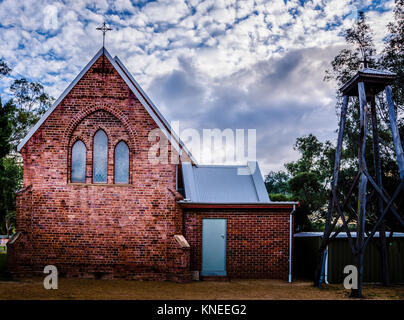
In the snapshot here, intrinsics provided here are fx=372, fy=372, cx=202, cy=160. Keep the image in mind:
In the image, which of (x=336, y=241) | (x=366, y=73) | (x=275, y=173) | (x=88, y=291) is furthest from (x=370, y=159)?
(x=275, y=173)

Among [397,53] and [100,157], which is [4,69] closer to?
[100,157]

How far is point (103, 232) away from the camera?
1383 cm

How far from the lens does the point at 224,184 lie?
57.5 ft

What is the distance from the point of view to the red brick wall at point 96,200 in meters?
13.7

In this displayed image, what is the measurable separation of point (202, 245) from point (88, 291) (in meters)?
5.12

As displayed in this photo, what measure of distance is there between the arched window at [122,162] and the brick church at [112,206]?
38 millimetres

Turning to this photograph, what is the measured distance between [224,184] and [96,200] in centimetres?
617

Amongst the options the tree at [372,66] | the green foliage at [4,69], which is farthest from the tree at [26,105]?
the tree at [372,66]

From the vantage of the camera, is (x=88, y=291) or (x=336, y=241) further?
(x=336, y=241)

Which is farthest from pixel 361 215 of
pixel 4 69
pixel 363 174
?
pixel 4 69

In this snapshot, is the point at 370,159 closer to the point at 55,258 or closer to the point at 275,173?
the point at 55,258

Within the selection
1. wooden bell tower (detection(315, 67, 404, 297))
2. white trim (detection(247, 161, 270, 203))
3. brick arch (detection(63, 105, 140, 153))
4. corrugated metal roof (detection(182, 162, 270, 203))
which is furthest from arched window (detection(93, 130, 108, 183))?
wooden bell tower (detection(315, 67, 404, 297))

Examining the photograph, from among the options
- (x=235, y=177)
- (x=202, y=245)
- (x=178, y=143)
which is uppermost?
(x=178, y=143)

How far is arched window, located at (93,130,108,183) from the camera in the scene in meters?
14.2
